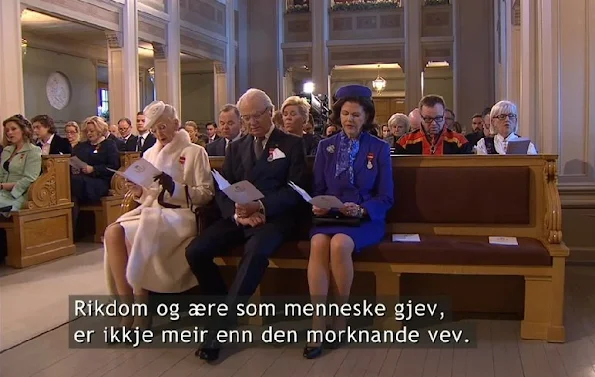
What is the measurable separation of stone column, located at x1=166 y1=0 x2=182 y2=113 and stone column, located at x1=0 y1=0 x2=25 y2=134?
185 inches

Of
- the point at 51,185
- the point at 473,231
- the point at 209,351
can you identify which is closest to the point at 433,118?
→ the point at 473,231

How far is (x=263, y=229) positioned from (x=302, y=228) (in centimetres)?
44

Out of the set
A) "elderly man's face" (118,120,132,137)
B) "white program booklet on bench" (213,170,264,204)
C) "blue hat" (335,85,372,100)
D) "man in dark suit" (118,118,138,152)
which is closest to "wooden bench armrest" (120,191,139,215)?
"white program booklet on bench" (213,170,264,204)

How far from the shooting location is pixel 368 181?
356cm

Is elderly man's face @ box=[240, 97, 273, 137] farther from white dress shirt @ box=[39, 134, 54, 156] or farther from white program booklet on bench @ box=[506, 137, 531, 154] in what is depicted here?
white dress shirt @ box=[39, 134, 54, 156]

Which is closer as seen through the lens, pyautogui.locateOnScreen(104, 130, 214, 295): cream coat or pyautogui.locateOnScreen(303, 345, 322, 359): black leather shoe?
pyautogui.locateOnScreen(303, 345, 322, 359): black leather shoe

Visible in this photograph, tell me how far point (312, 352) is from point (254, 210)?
2.71 ft

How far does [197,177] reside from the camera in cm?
377

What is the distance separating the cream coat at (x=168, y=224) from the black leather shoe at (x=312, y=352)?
33.1 inches

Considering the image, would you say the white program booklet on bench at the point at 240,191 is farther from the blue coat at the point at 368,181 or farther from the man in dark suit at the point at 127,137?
the man in dark suit at the point at 127,137

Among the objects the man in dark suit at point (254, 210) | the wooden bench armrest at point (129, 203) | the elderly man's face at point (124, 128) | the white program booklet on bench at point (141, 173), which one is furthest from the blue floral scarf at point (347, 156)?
the elderly man's face at point (124, 128)

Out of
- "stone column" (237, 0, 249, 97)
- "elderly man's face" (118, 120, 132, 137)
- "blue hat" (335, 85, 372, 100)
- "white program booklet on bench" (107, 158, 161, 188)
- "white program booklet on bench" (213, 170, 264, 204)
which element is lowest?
"white program booklet on bench" (213, 170, 264, 204)

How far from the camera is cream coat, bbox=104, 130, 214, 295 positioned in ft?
11.6

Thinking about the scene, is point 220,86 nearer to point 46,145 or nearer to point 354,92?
point 46,145
